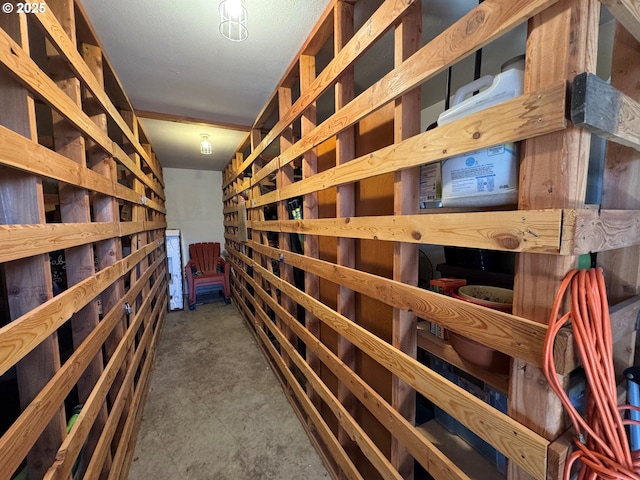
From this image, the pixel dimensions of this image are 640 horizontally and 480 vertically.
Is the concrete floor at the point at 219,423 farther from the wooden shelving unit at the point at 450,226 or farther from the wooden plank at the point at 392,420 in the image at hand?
the wooden plank at the point at 392,420

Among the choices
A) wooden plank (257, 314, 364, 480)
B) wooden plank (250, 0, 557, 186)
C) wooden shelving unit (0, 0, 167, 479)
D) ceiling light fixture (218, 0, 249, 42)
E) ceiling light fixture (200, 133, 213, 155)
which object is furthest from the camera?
ceiling light fixture (200, 133, 213, 155)

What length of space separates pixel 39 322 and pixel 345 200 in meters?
1.22

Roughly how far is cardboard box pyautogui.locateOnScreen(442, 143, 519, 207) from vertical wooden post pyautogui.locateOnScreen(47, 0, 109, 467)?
1.52 meters

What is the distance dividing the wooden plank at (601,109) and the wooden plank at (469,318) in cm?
44

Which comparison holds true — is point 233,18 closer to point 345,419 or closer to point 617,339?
point 617,339

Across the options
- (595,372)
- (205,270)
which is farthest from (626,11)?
(205,270)

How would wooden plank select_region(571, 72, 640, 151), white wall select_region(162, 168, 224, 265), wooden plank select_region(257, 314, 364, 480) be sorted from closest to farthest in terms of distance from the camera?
wooden plank select_region(571, 72, 640, 151) < wooden plank select_region(257, 314, 364, 480) < white wall select_region(162, 168, 224, 265)

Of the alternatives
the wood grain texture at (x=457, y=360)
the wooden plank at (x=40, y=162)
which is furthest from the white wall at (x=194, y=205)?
the wood grain texture at (x=457, y=360)

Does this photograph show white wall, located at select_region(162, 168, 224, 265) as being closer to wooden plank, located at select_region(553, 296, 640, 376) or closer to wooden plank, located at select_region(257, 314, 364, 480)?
wooden plank, located at select_region(257, 314, 364, 480)

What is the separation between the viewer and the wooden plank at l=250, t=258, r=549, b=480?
627 mm

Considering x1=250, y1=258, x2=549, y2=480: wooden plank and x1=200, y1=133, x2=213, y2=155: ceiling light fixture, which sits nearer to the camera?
x1=250, y1=258, x2=549, y2=480: wooden plank

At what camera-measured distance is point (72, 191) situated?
1210 mm

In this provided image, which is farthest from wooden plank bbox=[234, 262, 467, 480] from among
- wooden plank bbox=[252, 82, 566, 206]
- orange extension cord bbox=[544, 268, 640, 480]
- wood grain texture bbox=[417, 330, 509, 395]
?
wooden plank bbox=[252, 82, 566, 206]

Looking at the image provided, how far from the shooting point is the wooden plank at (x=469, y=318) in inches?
24.5
